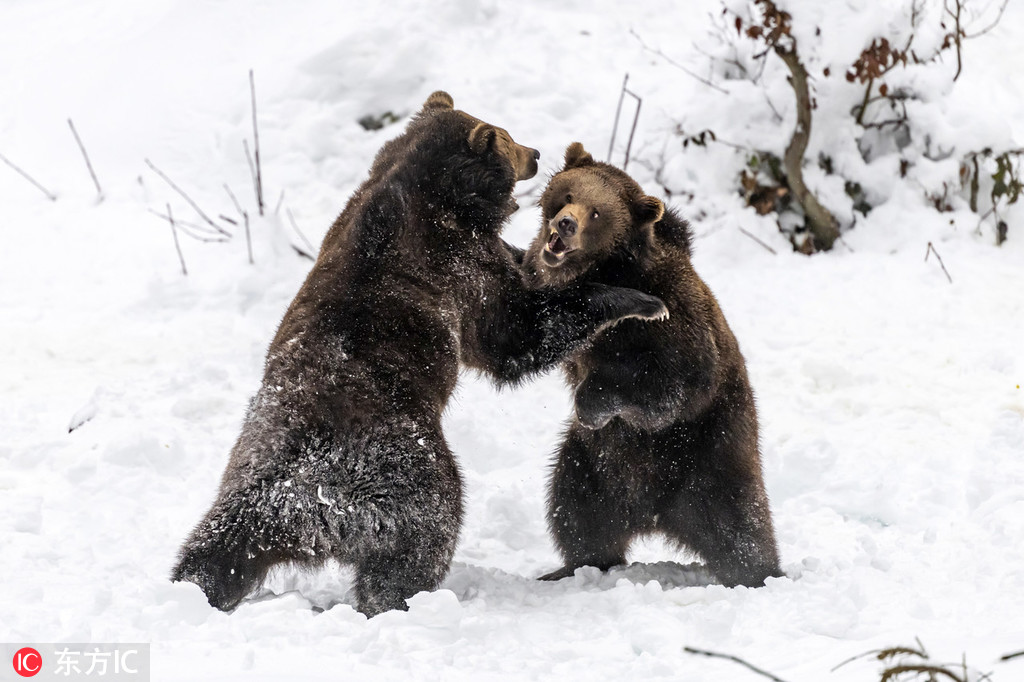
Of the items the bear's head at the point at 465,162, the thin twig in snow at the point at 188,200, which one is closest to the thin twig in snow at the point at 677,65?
the thin twig in snow at the point at 188,200

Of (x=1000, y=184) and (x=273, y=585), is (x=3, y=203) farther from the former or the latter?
(x=1000, y=184)

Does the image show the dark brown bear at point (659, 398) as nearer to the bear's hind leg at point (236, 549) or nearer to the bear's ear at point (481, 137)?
the bear's ear at point (481, 137)

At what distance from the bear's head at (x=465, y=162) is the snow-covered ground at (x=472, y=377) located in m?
1.86

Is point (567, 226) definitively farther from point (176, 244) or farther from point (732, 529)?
point (176, 244)

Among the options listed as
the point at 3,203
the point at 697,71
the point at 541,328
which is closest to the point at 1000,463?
the point at 541,328

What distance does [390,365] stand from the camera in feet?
16.6

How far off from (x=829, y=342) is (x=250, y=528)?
5.56 meters

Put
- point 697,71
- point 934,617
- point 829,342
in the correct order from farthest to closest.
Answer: point 697,71 < point 829,342 < point 934,617

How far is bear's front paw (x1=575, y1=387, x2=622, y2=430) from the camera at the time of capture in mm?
5520

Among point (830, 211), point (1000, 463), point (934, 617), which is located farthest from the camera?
point (830, 211)

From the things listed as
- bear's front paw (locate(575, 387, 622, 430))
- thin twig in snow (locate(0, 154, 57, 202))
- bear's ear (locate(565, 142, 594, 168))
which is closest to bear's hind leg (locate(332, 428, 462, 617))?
bear's front paw (locate(575, 387, 622, 430))

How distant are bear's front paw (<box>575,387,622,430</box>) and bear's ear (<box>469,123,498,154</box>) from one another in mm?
1349

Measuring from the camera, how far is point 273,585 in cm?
561

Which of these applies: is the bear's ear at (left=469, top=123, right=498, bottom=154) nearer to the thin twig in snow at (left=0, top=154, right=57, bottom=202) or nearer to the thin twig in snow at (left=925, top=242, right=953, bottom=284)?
the thin twig in snow at (left=925, top=242, right=953, bottom=284)
